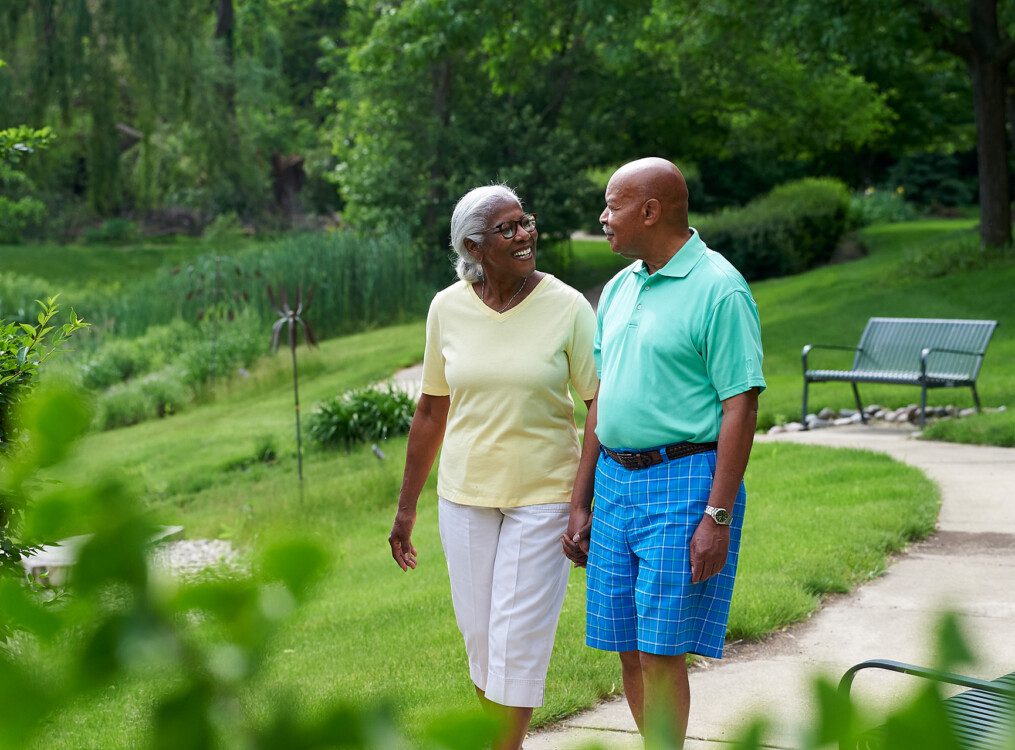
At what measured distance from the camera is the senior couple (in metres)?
3.38

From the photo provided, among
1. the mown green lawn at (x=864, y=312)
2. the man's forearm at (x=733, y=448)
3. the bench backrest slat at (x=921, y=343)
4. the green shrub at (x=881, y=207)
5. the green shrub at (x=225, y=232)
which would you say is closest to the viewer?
the man's forearm at (x=733, y=448)

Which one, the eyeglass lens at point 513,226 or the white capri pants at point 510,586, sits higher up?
the eyeglass lens at point 513,226

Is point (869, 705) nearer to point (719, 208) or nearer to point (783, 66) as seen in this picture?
point (783, 66)

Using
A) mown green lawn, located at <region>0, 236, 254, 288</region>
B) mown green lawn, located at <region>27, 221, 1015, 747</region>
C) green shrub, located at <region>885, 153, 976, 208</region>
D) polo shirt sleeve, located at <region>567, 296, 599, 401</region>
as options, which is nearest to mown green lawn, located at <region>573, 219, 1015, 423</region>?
mown green lawn, located at <region>27, 221, 1015, 747</region>

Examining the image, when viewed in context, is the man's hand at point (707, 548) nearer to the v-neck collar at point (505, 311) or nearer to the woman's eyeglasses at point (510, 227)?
the v-neck collar at point (505, 311)

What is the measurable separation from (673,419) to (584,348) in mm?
491

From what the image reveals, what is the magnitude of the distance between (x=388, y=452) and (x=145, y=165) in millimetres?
12914

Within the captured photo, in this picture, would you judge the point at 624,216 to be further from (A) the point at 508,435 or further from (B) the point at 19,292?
(B) the point at 19,292

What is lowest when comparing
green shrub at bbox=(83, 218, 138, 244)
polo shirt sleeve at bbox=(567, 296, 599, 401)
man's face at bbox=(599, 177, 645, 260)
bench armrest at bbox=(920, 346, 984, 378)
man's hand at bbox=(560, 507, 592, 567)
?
green shrub at bbox=(83, 218, 138, 244)

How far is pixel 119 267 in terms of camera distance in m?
30.1

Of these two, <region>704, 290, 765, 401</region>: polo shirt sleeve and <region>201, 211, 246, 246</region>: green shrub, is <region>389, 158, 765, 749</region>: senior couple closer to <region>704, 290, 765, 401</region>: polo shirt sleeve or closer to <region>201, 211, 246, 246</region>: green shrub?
<region>704, 290, 765, 401</region>: polo shirt sleeve

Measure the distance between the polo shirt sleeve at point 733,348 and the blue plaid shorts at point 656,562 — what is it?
0.71ft

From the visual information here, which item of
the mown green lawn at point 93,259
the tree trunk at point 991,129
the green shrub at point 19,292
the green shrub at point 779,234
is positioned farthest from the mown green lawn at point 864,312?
the mown green lawn at point 93,259

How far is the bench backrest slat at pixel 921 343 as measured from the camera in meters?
11.2
